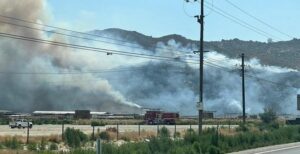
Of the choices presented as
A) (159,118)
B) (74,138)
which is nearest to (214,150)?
(74,138)

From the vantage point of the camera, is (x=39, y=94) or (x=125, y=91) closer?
(x=39, y=94)

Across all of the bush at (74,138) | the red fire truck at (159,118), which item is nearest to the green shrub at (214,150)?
the bush at (74,138)

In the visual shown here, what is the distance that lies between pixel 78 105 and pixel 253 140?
143 meters

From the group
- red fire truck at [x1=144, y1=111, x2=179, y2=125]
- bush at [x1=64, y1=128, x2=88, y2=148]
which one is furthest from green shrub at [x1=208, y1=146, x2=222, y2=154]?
red fire truck at [x1=144, y1=111, x2=179, y2=125]

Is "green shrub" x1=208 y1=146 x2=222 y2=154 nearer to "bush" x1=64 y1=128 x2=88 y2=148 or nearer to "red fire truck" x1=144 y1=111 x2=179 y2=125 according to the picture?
"bush" x1=64 y1=128 x2=88 y2=148

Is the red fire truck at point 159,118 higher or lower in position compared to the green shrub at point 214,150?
higher

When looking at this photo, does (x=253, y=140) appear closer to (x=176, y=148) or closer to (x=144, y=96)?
(x=176, y=148)

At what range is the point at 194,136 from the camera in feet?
117

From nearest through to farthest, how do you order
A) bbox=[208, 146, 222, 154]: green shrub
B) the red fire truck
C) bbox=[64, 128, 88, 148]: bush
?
bbox=[208, 146, 222, 154]: green shrub
bbox=[64, 128, 88, 148]: bush
the red fire truck

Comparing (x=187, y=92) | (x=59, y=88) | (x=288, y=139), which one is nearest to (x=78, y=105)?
(x=59, y=88)

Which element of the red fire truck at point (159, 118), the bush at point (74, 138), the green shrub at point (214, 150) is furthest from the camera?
the red fire truck at point (159, 118)

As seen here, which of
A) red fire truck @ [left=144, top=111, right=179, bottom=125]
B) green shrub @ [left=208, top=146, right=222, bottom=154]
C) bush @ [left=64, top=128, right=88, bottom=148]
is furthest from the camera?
red fire truck @ [left=144, top=111, right=179, bottom=125]

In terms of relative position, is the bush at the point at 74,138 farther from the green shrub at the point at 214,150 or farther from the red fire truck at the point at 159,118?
the red fire truck at the point at 159,118

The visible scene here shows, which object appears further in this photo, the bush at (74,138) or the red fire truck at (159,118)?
the red fire truck at (159,118)
